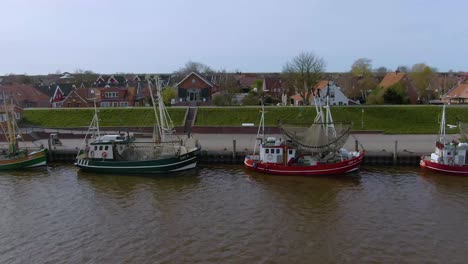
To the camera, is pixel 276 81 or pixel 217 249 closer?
pixel 217 249

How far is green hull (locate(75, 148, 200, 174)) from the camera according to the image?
124 ft

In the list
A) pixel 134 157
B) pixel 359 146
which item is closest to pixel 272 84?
pixel 359 146

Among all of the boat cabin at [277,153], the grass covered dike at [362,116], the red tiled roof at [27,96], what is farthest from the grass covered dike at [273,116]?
the boat cabin at [277,153]

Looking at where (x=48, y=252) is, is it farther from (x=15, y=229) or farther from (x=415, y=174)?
(x=415, y=174)

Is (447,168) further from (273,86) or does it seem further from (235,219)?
(273,86)

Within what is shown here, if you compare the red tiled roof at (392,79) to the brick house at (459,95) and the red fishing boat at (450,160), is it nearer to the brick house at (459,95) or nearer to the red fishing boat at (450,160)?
the brick house at (459,95)

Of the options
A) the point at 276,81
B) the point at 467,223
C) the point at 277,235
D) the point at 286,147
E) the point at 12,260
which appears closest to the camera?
the point at 12,260

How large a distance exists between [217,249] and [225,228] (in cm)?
276

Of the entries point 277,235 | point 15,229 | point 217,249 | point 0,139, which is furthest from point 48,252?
point 0,139

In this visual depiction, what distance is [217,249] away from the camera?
72.1ft

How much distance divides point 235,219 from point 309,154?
14.1 meters

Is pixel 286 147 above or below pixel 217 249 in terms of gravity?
above

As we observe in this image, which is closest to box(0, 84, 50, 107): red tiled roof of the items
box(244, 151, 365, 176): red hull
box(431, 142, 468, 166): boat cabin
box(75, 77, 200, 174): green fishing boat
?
box(75, 77, 200, 174): green fishing boat

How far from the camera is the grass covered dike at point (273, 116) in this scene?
182 feet
